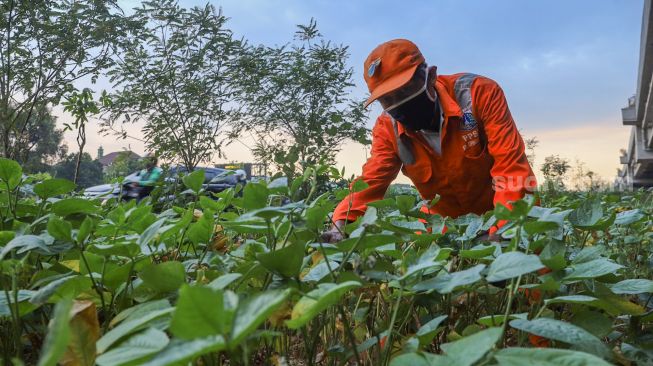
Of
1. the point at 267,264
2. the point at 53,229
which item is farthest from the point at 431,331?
the point at 53,229

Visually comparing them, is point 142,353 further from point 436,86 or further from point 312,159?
point 312,159

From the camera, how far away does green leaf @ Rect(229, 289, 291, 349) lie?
0.42 m

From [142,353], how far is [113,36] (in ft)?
31.7

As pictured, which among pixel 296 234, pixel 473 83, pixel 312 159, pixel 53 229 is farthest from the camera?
pixel 312 159

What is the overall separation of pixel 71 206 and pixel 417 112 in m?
2.17

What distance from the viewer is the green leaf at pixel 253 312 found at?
42 cm

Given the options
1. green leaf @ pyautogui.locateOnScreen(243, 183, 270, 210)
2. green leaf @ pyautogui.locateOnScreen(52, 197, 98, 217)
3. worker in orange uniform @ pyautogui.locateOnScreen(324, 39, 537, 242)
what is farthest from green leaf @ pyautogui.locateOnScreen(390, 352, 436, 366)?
worker in orange uniform @ pyautogui.locateOnScreen(324, 39, 537, 242)

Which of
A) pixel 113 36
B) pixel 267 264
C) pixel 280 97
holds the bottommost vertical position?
pixel 267 264

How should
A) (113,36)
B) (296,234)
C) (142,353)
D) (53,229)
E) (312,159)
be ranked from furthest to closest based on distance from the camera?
(113,36)
(312,159)
(296,234)
(53,229)
(142,353)

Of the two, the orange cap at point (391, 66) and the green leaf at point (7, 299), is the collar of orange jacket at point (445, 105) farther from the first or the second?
the green leaf at point (7, 299)

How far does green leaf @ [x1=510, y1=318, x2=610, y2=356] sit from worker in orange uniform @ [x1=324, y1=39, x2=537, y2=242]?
1.78 metres

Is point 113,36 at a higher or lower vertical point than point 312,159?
higher

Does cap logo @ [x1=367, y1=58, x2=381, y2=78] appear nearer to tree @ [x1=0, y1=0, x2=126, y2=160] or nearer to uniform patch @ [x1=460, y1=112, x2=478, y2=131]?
uniform patch @ [x1=460, y1=112, x2=478, y2=131]

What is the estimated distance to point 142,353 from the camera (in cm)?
46
